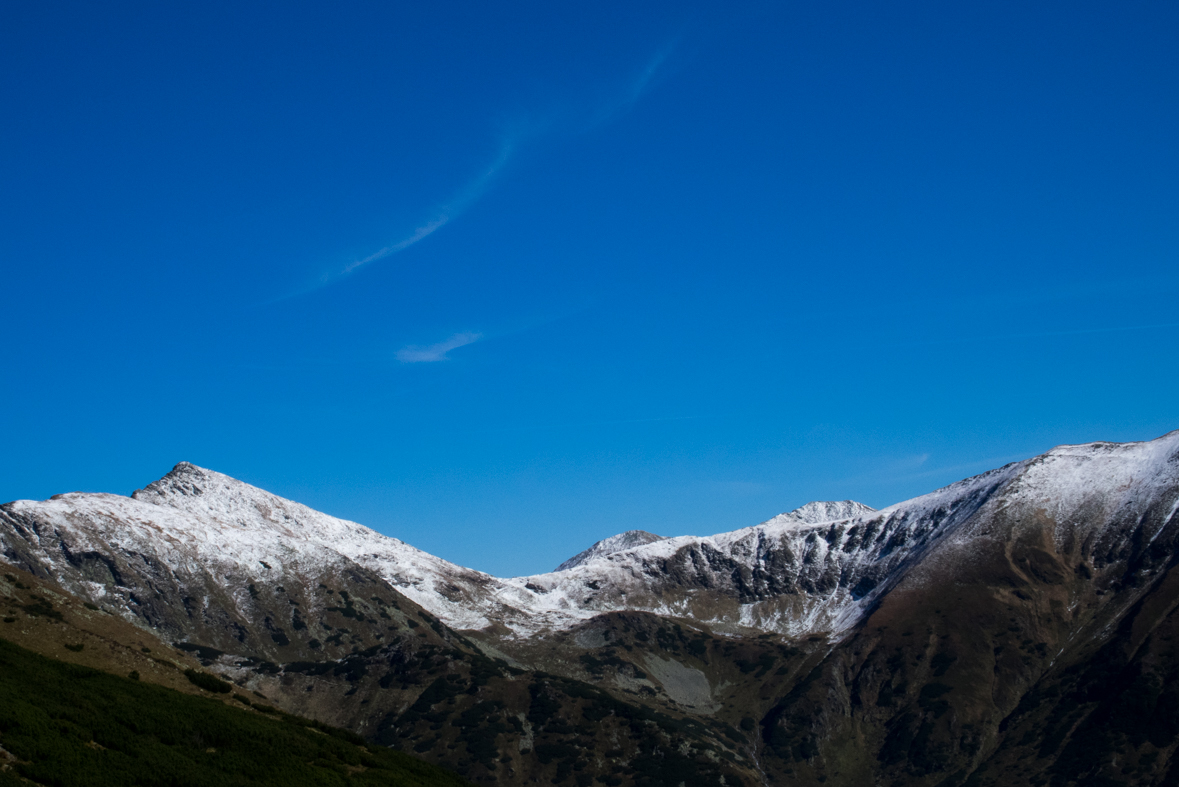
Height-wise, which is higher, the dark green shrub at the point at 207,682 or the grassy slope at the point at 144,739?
the dark green shrub at the point at 207,682

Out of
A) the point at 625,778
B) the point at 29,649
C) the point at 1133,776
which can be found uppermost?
the point at 29,649

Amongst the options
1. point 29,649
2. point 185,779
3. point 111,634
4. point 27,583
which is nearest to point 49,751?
point 185,779

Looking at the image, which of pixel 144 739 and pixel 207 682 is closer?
pixel 144 739

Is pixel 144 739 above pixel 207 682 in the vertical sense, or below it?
below

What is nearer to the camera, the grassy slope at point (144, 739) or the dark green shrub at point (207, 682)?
the grassy slope at point (144, 739)

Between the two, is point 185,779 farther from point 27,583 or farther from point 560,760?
point 560,760

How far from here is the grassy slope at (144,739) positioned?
5200 cm

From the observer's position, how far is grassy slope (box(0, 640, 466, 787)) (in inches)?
2047

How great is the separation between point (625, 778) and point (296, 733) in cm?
13269

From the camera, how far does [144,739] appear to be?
59.5 metres

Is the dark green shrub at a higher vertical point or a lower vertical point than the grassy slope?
higher

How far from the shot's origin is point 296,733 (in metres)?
72.6

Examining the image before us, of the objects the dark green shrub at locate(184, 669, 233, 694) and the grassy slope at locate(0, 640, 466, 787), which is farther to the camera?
the dark green shrub at locate(184, 669, 233, 694)

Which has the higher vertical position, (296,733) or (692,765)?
(296,733)
